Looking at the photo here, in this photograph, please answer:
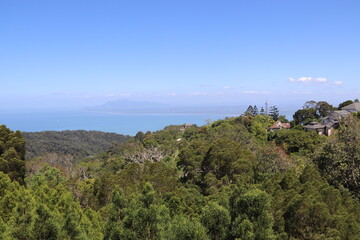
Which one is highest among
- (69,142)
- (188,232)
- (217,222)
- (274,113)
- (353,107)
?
(353,107)

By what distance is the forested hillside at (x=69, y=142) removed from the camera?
6238cm

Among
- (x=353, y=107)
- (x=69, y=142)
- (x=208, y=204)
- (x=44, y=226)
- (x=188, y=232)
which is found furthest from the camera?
(x=69, y=142)

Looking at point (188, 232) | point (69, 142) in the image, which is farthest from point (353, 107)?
point (69, 142)

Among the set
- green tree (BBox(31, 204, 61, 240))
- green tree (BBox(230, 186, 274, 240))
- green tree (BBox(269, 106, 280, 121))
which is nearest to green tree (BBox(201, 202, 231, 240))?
green tree (BBox(230, 186, 274, 240))

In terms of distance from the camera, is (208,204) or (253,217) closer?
(253,217)

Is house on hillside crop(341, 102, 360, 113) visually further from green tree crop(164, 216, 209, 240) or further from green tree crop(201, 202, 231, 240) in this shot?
green tree crop(164, 216, 209, 240)

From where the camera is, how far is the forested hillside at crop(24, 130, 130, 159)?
62375mm

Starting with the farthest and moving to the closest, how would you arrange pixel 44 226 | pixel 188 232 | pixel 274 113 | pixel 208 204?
pixel 274 113
pixel 208 204
pixel 44 226
pixel 188 232

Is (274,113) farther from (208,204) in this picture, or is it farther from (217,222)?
(217,222)

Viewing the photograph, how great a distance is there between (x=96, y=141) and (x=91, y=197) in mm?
73315

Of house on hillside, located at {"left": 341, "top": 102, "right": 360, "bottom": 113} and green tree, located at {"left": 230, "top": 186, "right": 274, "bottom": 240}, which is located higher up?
house on hillside, located at {"left": 341, "top": 102, "right": 360, "bottom": 113}

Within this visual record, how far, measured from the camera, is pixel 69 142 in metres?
73.9

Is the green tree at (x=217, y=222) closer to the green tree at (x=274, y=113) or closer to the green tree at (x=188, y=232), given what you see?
the green tree at (x=188, y=232)

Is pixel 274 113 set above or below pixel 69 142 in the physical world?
above
